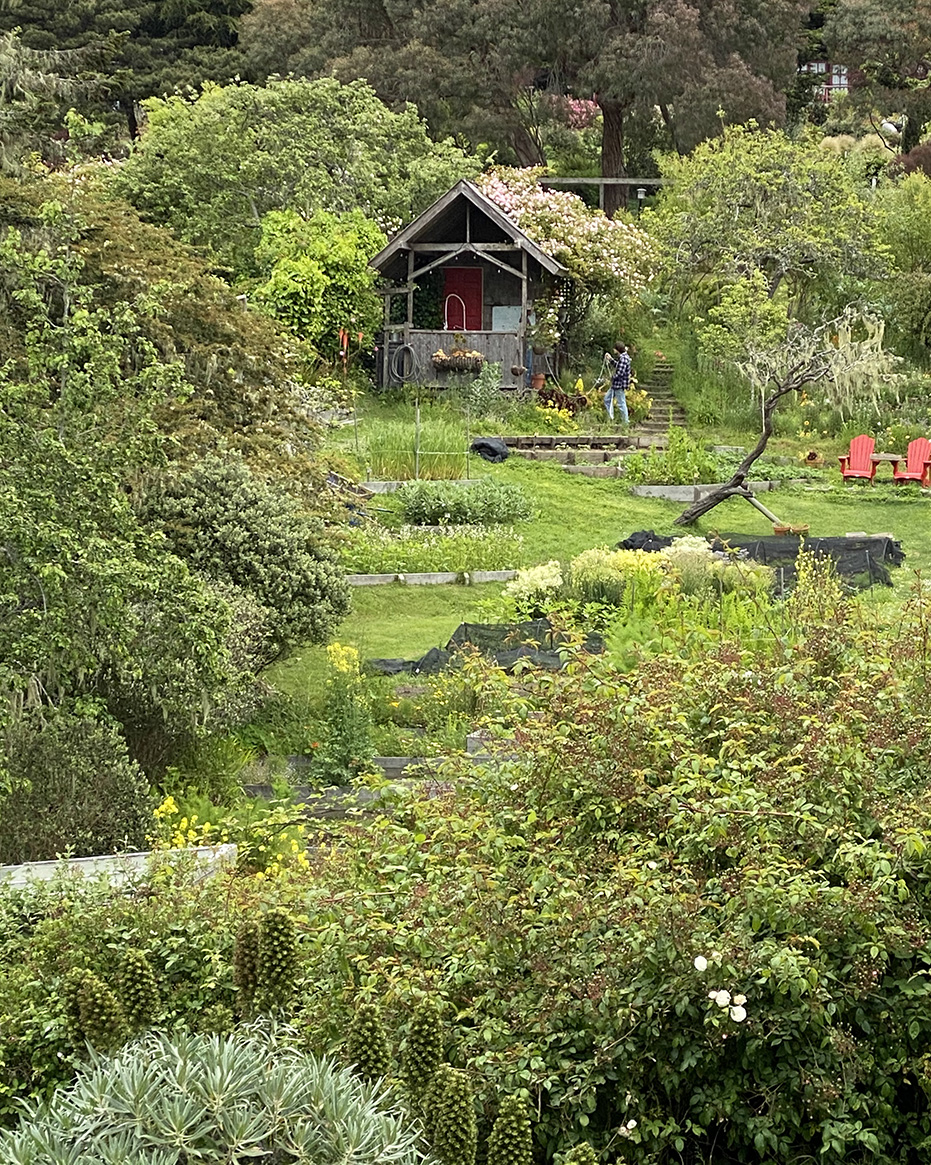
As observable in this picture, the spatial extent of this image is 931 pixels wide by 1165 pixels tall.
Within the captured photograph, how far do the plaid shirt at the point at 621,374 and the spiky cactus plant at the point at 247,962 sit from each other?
810 inches

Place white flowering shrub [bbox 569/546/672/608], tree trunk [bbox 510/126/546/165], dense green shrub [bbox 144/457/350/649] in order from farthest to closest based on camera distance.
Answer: tree trunk [bbox 510/126/546/165] < white flowering shrub [bbox 569/546/672/608] < dense green shrub [bbox 144/457/350/649]

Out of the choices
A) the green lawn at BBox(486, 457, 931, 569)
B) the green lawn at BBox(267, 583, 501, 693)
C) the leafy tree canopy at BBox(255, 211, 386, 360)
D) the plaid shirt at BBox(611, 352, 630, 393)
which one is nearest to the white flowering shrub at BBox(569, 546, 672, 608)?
→ the green lawn at BBox(267, 583, 501, 693)

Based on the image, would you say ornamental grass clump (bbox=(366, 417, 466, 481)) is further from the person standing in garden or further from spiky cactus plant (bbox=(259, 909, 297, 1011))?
spiky cactus plant (bbox=(259, 909, 297, 1011))

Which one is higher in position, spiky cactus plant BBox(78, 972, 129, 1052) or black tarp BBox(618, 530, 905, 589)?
spiky cactus plant BBox(78, 972, 129, 1052)

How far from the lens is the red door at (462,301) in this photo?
89.6 feet

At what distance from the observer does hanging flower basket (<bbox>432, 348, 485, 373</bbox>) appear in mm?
26047

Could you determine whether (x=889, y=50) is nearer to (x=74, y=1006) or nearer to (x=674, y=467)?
(x=674, y=467)

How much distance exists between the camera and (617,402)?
24906 millimetres

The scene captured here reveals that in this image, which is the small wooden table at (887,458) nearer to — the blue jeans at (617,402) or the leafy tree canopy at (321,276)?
the blue jeans at (617,402)

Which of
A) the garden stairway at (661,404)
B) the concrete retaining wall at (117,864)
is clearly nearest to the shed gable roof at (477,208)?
the garden stairway at (661,404)

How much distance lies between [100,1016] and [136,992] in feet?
0.68

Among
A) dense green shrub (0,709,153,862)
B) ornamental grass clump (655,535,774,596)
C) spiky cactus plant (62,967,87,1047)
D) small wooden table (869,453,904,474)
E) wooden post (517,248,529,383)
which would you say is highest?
wooden post (517,248,529,383)

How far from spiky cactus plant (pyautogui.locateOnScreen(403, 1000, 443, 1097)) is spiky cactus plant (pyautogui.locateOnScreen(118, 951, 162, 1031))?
2.86 feet

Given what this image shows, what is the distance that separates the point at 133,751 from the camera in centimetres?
992
